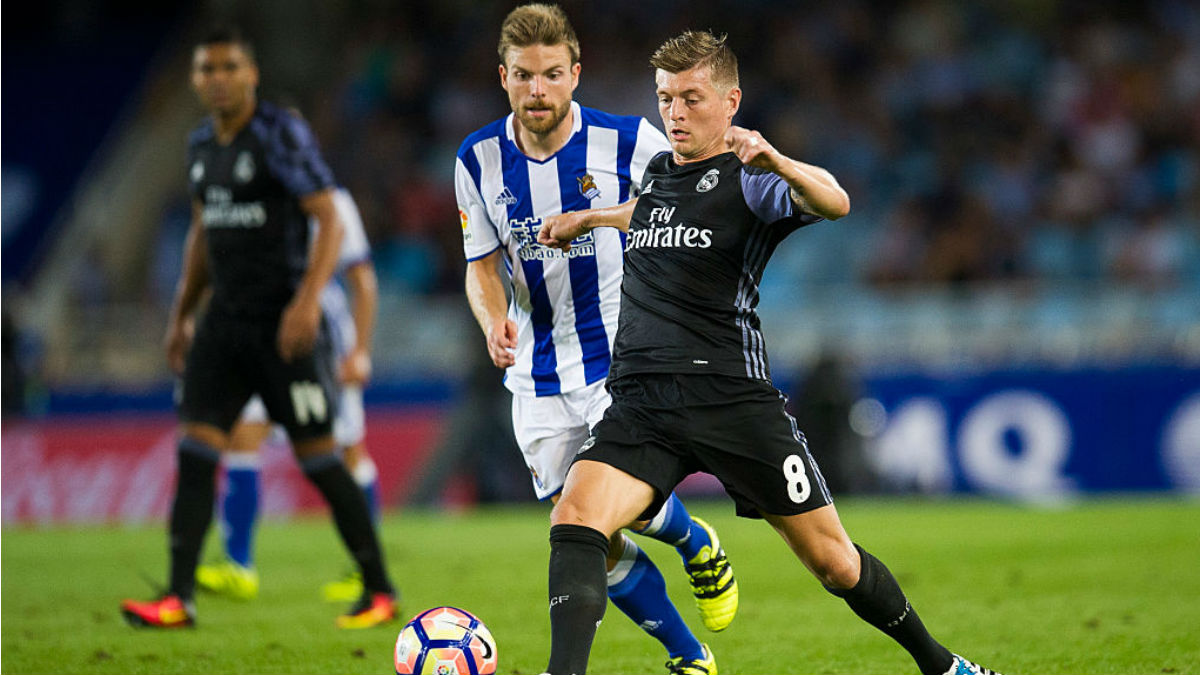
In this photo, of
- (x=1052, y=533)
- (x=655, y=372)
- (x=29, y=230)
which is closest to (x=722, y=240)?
(x=655, y=372)

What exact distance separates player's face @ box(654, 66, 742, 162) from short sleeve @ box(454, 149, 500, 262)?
110cm

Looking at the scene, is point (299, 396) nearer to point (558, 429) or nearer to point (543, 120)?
point (558, 429)

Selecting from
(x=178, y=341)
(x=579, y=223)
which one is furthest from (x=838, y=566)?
(x=178, y=341)

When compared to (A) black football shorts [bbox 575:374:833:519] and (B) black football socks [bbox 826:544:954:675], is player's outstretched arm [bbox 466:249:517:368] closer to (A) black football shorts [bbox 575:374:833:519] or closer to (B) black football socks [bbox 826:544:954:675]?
(A) black football shorts [bbox 575:374:833:519]

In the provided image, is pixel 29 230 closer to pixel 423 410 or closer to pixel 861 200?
pixel 423 410

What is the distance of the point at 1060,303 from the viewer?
633 inches

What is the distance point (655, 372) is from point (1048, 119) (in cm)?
1488

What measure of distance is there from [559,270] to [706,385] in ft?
3.68

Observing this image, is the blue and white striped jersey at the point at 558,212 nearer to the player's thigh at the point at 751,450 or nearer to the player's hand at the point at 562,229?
the player's hand at the point at 562,229

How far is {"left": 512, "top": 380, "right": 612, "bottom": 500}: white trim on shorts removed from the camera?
5.59 m

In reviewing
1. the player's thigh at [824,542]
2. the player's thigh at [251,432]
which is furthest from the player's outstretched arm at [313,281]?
the player's thigh at [824,542]

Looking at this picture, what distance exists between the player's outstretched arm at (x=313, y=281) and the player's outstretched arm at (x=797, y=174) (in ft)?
9.98

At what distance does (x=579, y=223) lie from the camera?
502 cm

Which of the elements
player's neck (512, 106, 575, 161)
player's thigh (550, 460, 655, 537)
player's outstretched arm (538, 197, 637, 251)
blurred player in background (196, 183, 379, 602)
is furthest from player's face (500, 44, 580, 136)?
blurred player in background (196, 183, 379, 602)
